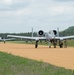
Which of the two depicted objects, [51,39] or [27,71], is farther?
[51,39]

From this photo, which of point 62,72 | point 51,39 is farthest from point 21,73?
point 51,39

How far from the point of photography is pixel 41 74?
15445 millimetres

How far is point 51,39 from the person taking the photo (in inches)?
2318

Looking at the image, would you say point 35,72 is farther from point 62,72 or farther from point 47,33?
point 47,33

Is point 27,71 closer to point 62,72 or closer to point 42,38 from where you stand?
point 62,72

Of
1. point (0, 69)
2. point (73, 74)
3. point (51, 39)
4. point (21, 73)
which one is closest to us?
point (73, 74)

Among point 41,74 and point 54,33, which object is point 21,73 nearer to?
point 41,74

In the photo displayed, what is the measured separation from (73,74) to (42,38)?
46886 mm

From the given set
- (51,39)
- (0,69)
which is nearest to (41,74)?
(0,69)

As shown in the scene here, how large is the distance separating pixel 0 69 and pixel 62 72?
304cm

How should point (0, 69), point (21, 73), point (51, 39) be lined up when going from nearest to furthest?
point (21, 73), point (0, 69), point (51, 39)

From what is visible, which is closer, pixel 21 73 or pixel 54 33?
pixel 21 73

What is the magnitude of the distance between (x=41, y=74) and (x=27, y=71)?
1311 mm

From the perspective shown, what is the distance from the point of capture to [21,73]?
628 inches
